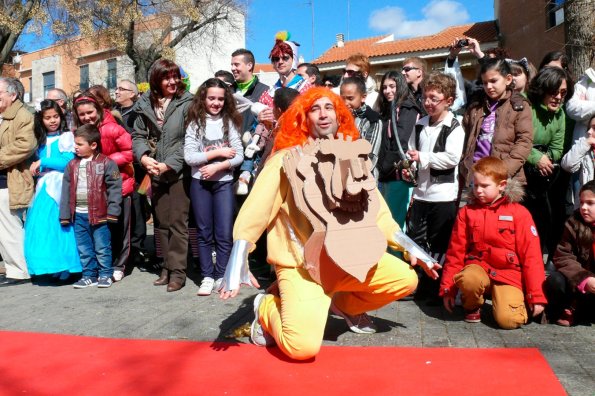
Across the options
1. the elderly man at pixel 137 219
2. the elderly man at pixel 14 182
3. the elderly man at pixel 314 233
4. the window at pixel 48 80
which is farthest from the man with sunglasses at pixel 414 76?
the window at pixel 48 80

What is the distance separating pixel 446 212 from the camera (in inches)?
164

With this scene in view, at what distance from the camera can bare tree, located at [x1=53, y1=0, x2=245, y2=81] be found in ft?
68.5

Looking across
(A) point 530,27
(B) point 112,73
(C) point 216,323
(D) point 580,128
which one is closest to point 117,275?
(C) point 216,323

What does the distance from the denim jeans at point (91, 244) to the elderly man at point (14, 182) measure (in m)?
0.76

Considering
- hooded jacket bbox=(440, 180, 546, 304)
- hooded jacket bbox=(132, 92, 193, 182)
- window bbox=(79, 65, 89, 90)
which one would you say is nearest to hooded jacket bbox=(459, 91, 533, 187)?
hooded jacket bbox=(440, 180, 546, 304)

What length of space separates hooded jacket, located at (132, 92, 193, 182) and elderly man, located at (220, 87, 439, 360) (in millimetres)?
1659

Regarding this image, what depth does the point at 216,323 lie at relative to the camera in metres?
3.89

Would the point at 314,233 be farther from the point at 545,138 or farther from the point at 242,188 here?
the point at 545,138

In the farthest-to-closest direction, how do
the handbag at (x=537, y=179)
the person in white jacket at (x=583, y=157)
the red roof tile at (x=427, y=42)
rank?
the red roof tile at (x=427, y=42), the handbag at (x=537, y=179), the person in white jacket at (x=583, y=157)

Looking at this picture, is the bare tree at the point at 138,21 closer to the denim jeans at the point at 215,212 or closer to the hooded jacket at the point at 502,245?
the denim jeans at the point at 215,212

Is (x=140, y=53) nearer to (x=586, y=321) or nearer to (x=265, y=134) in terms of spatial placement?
(x=265, y=134)

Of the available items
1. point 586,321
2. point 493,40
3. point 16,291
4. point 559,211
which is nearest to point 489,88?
point 559,211

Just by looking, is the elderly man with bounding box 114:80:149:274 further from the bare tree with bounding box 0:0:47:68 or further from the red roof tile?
the red roof tile

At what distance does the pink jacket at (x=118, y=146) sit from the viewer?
5.35 m
